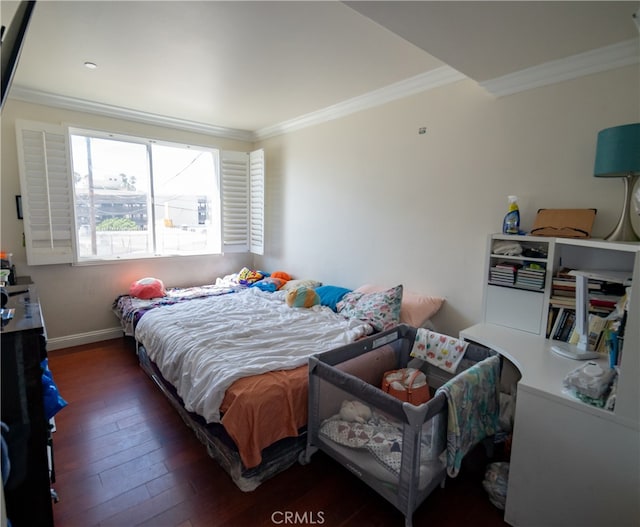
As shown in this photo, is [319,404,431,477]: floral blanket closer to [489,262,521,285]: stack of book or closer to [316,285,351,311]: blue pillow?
[489,262,521,285]: stack of book

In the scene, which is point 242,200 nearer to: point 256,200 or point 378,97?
point 256,200

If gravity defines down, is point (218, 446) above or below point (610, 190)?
below

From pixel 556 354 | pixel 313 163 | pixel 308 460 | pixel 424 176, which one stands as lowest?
pixel 308 460

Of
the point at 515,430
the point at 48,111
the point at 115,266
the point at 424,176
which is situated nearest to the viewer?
the point at 515,430

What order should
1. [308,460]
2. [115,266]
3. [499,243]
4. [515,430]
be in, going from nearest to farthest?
[515,430] → [308,460] → [499,243] → [115,266]

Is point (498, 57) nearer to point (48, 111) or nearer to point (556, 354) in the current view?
point (556, 354)

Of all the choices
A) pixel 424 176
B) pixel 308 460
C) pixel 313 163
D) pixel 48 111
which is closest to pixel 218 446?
pixel 308 460

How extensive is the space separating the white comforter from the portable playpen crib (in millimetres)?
261

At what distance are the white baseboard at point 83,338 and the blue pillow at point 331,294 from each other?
7.86ft

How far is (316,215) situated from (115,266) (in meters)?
2.31

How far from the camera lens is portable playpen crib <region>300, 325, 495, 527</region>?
55.9 inches

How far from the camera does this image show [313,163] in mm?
3760

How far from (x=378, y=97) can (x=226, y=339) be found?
239cm

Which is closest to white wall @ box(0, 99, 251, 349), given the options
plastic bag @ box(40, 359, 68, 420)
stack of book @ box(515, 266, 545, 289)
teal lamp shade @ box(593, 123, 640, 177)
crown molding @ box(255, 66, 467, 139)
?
crown molding @ box(255, 66, 467, 139)
